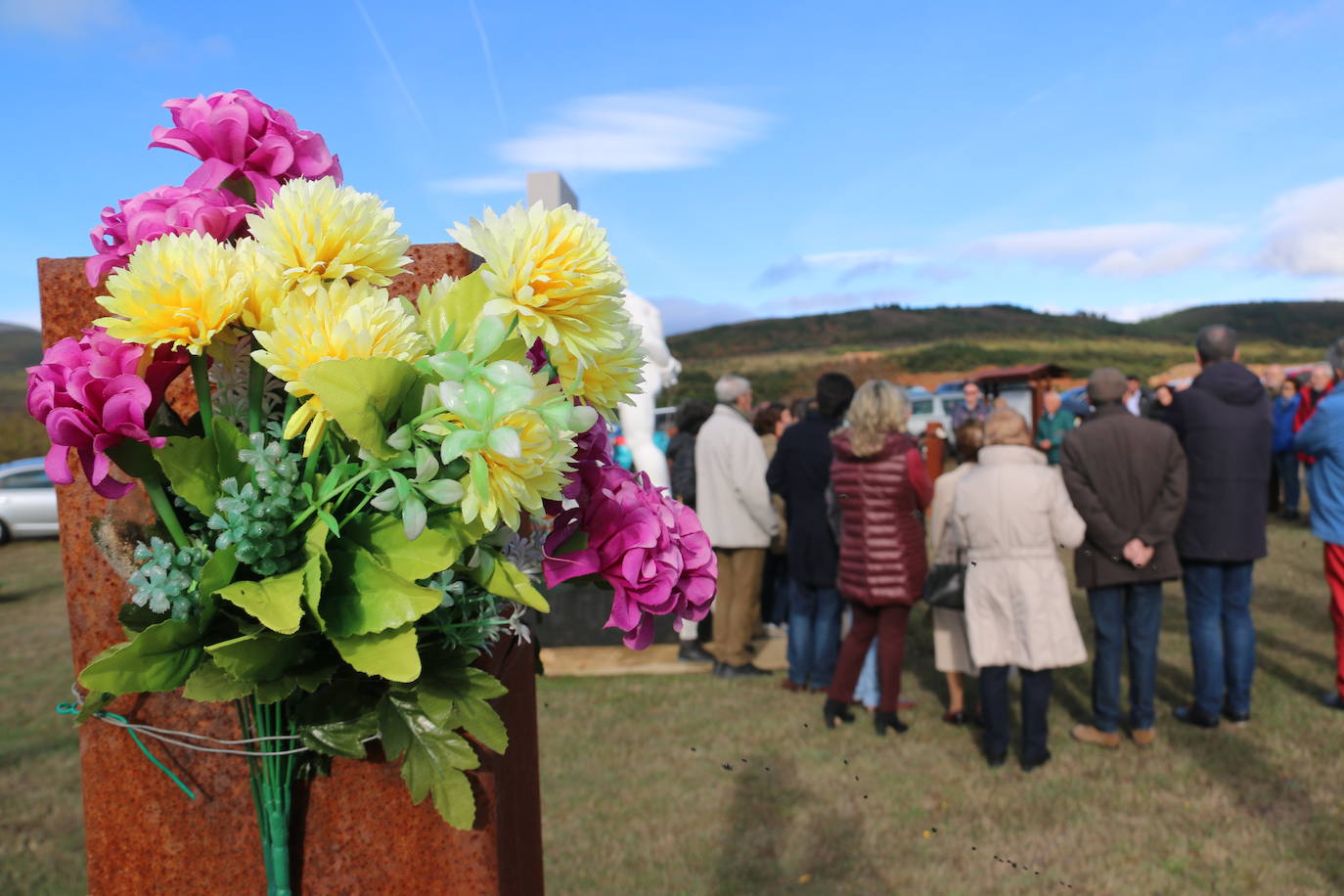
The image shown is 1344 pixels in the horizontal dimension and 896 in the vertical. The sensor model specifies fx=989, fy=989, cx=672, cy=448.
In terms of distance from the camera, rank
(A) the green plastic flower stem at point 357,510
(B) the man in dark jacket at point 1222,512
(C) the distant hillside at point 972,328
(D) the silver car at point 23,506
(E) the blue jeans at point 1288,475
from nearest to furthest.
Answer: (A) the green plastic flower stem at point 357,510 → (B) the man in dark jacket at point 1222,512 → (E) the blue jeans at point 1288,475 → (D) the silver car at point 23,506 → (C) the distant hillside at point 972,328

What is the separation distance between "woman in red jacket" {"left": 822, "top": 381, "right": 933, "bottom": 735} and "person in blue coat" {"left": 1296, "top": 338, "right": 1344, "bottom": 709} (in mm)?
1979

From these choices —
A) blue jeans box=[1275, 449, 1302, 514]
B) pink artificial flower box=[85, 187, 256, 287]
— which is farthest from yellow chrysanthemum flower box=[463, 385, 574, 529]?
blue jeans box=[1275, 449, 1302, 514]

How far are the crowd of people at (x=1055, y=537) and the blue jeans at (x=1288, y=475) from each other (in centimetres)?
691

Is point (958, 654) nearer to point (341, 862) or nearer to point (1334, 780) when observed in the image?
point (1334, 780)

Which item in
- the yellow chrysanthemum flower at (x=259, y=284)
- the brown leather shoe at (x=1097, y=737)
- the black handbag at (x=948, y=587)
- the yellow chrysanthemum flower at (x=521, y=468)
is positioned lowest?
the brown leather shoe at (x=1097, y=737)

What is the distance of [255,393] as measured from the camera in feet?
3.53

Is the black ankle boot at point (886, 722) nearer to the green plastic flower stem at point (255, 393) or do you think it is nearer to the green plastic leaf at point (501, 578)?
the green plastic leaf at point (501, 578)

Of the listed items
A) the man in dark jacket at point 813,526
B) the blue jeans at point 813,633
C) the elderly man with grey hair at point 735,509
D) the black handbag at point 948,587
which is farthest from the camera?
the elderly man with grey hair at point 735,509

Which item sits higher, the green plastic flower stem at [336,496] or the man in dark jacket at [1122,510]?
the green plastic flower stem at [336,496]

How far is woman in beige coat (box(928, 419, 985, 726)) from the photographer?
193 inches

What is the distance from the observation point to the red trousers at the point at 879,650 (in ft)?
16.2

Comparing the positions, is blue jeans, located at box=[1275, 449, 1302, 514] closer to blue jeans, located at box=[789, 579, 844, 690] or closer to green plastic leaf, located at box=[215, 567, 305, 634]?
blue jeans, located at box=[789, 579, 844, 690]

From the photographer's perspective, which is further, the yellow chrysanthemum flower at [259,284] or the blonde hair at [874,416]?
the blonde hair at [874,416]

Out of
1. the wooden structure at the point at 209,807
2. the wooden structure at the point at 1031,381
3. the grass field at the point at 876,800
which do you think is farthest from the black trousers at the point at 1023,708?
the wooden structure at the point at 1031,381
